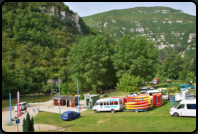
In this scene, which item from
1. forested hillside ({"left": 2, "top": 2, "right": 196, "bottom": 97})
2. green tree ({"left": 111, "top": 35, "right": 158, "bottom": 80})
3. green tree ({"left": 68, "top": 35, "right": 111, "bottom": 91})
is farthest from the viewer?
forested hillside ({"left": 2, "top": 2, "right": 196, "bottom": 97})

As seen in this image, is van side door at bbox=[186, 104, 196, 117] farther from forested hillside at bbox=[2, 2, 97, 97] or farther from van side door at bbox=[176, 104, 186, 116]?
forested hillside at bbox=[2, 2, 97, 97]

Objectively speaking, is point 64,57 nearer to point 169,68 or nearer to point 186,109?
point 169,68

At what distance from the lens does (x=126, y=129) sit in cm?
1348

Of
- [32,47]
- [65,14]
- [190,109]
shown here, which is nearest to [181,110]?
[190,109]

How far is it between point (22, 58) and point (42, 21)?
139 ft

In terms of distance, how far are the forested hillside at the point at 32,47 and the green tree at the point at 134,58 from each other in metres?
29.5

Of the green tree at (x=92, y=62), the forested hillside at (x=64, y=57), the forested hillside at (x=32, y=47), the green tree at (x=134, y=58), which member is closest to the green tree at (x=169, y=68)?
the forested hillside at (x=64, y=57)

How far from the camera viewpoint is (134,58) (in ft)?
150

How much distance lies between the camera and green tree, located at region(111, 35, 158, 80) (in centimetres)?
4334

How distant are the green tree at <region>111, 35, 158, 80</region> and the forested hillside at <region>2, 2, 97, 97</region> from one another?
96.9 feet

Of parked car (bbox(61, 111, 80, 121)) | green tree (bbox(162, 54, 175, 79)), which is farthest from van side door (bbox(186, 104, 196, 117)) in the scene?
green tree (bbox(162, 54, 175, 79))

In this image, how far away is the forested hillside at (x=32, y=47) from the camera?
207 feet

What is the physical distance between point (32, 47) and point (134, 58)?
57.3 metres

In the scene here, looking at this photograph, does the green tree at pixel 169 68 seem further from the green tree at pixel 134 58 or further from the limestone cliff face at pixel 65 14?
the limestone cliff face at pixel 65 14
